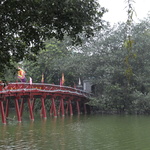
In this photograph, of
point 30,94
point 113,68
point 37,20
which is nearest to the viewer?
point 37,20

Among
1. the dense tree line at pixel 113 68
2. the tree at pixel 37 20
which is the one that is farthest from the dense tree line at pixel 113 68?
the tree at pixel 37 20

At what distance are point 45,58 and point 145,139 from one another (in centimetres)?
2878

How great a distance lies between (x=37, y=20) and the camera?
11961 millimetres

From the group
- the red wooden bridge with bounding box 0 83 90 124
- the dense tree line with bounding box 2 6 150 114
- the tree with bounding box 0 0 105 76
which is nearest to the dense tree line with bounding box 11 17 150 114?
the dense tree line with bounding box 2 6 150 114

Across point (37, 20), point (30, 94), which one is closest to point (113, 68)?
point (30, 94)

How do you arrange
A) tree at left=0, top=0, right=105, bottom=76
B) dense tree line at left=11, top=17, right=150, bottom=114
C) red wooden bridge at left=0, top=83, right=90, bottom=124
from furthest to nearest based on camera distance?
1. dense tree line at left=11, top=17, right=150, bottom=114
2. red wooden bridge at left=0, top=83, right=90, bottom=124
3. tree at left=0, top=0, right=105, bottom=76

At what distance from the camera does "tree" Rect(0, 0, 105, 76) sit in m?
11.5

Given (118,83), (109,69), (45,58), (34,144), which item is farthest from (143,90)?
(34,144)

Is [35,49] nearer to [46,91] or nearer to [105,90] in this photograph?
[46,91]

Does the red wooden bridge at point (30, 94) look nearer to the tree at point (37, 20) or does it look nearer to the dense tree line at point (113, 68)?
the dense tree line at point (113, 68)

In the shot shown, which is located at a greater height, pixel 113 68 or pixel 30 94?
pixel 113 68

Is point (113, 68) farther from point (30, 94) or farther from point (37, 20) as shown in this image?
point (37, 20)

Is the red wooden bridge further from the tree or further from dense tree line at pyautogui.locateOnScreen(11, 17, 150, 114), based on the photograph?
the tree

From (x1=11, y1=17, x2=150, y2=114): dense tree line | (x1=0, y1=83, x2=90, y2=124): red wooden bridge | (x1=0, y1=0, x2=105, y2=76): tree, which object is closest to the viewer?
(x1=0, y1=0, x2=105, y2=76): tree
